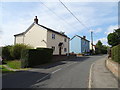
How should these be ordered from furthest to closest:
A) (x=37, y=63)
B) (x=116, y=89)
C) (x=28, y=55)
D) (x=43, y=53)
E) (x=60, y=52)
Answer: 1. (x=60, y=52)
2. (x=43, y=53)
3. (x=37, y=63)
4. (x=28, y=55)
5. (x=116, y=89)

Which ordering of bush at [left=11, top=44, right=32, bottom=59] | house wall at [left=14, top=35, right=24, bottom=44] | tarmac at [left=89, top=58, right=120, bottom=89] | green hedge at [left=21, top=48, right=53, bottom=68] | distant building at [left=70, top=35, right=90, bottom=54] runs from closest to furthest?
1. tarmac at [left=89, top=58, right=120, bottom=89]
2. green hedge at [left=21, top=48, right=53, bottom=68]
3. bush at [left=11, top=44, right=32, bottom=59]
4. house wall at [left=14, top=35, right=24, bottom=44]
5. distant building at [left=70, top=35, right=90, bottom=54]

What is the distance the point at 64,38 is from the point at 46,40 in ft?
39.0

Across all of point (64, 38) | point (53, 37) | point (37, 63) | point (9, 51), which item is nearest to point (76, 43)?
point (64, 38)

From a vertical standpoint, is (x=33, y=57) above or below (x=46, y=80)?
above

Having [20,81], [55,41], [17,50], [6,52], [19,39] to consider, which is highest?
[19,39]

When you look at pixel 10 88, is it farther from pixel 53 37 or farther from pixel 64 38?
pixel 64 38

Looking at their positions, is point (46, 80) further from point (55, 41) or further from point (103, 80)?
point (55, 41)

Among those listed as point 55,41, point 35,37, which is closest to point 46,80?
point 35,37

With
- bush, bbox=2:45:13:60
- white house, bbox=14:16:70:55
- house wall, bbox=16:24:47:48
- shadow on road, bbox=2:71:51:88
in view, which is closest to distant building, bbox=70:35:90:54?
white house, bbox=14:16:70:55

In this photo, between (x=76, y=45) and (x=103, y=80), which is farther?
(x=76, y=45)

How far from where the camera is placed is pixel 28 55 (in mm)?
20547

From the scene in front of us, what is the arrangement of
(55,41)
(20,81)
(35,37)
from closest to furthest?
(20,81)
(35,37)
(55,41)

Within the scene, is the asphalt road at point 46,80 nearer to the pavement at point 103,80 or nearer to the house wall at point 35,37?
the pavement at point 103,80

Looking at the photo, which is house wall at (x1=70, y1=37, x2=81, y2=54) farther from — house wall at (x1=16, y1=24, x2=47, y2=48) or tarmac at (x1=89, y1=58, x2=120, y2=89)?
tarmac at (x1=89, y1=58, x2=120, y2=89)
